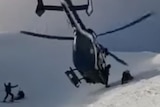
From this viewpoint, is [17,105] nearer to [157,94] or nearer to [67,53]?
[67,53]

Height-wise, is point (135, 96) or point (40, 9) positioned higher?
point (40, 9)

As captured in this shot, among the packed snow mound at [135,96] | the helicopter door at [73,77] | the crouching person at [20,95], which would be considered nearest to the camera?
the packed snow mound at [135,96]

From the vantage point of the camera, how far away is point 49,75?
5.72m

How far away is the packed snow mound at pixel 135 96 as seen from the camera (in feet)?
17.3

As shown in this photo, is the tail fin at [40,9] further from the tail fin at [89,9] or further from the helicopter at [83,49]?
the tail fin at [89,9]

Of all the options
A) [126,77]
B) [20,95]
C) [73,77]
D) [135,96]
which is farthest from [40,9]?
[135,96]

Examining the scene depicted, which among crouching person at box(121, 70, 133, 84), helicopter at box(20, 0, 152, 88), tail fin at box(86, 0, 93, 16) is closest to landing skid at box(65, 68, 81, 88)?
helicopter at box(20, 0, 152, 88)

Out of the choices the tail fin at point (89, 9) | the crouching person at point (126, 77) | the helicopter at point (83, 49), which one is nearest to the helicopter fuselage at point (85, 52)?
the helicopter at point (83, 49)

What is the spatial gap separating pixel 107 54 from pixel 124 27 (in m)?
0.37

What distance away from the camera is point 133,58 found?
577 centimetres

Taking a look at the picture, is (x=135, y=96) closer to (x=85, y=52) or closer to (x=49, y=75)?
(x=85, y=52)

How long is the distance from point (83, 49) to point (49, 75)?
48cm

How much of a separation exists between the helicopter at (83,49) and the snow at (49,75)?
0.06 meters

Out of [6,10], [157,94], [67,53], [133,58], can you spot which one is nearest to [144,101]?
[157,94]
